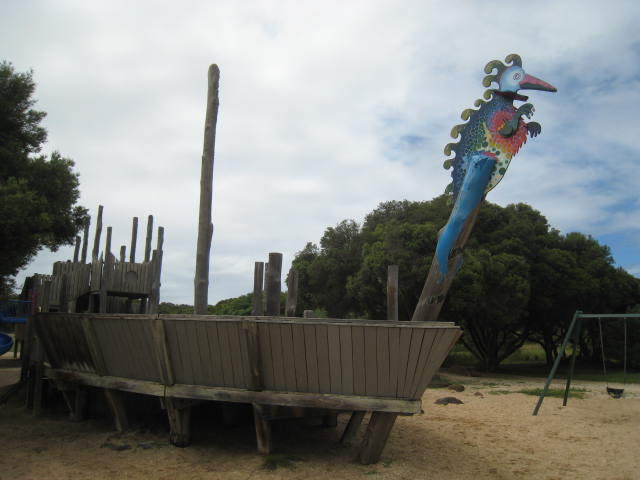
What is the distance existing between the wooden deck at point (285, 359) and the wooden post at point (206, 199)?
1.48m

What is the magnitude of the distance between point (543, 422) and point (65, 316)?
9327 mm

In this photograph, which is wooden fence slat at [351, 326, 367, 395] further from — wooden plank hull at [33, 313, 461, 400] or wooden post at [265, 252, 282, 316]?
wooden post at [265, 252, 282, 316]

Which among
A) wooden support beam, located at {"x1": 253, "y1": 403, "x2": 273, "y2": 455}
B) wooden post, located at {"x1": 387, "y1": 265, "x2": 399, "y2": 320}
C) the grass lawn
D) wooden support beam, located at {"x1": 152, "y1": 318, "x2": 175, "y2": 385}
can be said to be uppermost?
wooden post, located at {"x1": 387, "y1": 265, "x2": 399, "y2": 320}

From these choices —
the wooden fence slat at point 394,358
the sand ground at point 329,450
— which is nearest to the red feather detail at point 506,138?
the wooden fence slat at point 394,358

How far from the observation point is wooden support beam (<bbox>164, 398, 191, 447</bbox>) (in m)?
7.41

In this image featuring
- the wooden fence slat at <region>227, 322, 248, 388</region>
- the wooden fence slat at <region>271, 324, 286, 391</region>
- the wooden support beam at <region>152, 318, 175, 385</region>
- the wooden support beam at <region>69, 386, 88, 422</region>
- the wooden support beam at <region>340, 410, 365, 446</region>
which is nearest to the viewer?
the wooden fence slat at <region>271, 324, 286, 391</region>

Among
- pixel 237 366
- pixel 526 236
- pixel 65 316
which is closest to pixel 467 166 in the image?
pixel 237 366

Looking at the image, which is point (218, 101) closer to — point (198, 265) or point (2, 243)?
point (198, 265)

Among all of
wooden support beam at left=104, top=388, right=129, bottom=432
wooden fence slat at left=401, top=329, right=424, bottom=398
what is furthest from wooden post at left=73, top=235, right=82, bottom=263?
wooden fence slat at left=401, top=329, right=424, bottom=398

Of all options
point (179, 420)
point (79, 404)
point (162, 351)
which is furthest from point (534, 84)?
point (79, 404)

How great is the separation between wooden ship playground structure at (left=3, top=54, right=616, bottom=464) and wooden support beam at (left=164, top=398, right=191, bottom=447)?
0.02m

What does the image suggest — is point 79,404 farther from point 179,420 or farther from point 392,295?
point 392,295

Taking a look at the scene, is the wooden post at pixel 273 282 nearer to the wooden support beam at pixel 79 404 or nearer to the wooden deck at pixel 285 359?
the wooden deck at pixel 285 359

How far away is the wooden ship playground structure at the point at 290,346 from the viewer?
20.0ft
